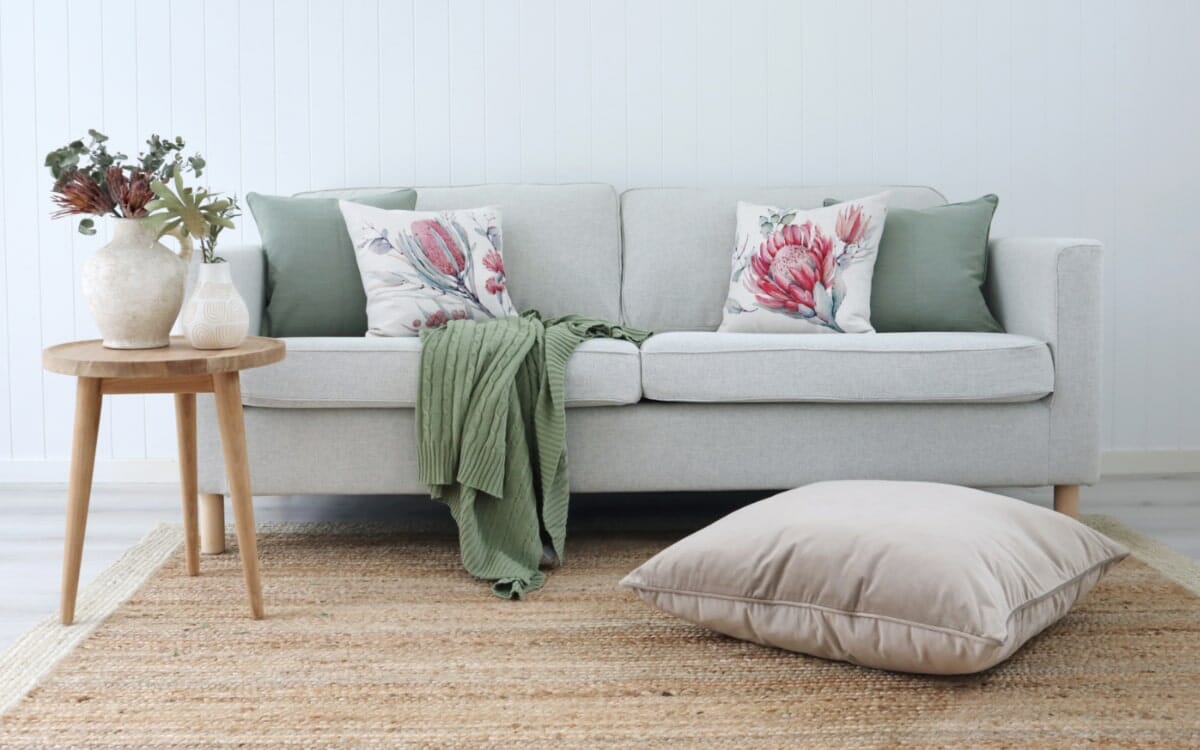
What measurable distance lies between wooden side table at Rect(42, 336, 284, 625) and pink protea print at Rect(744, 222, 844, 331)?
4.36 ft

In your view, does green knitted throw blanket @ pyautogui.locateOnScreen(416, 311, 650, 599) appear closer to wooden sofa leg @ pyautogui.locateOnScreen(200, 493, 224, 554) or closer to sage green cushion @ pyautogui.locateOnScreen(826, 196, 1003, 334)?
wooden sofa leg @ pyautogui.locateOnScreen(200, 493, 224, 554)

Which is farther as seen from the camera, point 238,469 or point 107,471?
point 107,471

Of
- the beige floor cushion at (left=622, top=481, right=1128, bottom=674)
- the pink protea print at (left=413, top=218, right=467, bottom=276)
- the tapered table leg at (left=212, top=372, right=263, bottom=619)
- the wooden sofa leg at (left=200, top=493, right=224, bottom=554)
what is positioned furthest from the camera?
the pink protea print at (left=413, top=218, right=467, bottom=276)

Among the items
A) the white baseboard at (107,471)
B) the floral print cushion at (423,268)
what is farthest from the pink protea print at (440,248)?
the white baseboard at (107,471)

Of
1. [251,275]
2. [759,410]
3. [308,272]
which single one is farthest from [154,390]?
[759,410]

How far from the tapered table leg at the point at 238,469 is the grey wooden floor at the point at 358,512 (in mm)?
571

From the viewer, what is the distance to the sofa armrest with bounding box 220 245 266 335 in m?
2.80

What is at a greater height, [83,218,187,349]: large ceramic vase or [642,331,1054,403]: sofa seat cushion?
[83,218,187,349]: large ceramic vase

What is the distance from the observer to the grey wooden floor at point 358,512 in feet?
8.91

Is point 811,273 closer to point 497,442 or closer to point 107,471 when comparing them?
point 497,442

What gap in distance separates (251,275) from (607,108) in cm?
131

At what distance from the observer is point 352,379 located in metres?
2.55

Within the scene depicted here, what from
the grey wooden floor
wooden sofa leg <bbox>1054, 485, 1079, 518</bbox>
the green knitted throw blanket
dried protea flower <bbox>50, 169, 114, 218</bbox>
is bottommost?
the grey wooden floor

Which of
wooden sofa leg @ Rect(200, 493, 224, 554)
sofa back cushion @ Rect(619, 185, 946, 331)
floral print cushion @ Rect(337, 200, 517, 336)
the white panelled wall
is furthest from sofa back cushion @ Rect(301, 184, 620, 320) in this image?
wooden sofa leg @ Rect(200, 493, 224, 554)
